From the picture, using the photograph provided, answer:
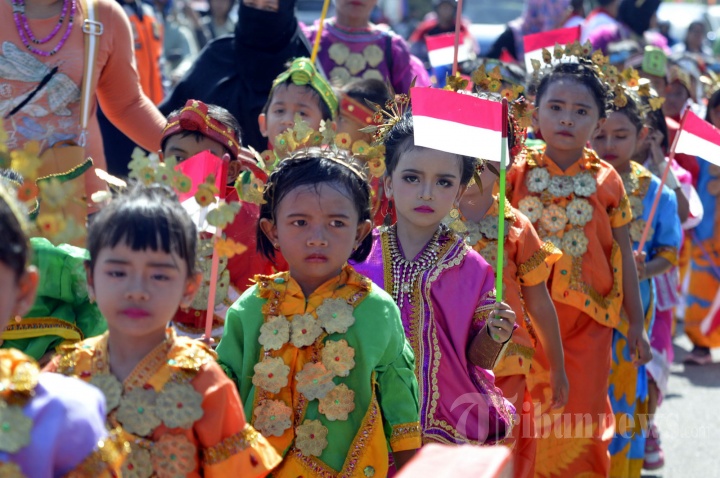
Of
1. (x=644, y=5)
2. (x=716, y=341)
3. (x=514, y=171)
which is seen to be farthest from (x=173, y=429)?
(x=644, y=5)

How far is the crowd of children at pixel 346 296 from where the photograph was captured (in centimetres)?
297

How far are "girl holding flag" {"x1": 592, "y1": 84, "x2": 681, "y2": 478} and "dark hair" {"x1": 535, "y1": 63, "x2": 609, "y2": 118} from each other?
1.45 feet

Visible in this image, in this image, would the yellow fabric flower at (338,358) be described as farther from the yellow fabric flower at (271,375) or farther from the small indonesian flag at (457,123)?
the small indonesian flag at (457,123)

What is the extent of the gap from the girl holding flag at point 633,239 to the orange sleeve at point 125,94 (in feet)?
7.82

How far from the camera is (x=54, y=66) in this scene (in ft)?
16.6

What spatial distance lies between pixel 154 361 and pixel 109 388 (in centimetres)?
13

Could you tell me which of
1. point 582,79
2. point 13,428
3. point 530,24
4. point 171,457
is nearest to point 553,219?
point 582,79

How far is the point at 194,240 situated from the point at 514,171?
297 cm

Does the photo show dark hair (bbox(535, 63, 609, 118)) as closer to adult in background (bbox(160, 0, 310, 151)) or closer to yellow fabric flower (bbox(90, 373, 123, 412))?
adult in background (bbox(160, 0, 310, 151))

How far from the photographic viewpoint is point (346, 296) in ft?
12.1

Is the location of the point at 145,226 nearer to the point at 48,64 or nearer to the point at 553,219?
the point at 48,64

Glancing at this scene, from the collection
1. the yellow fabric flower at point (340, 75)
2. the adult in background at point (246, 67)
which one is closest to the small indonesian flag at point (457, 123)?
the adult in background at point (246, 67)

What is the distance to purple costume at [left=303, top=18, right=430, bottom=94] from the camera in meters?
7.21

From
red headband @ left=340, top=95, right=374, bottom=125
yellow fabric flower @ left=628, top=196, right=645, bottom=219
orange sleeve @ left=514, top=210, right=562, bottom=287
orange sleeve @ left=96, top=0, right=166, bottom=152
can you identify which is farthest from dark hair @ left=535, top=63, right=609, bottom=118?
orange sleeve @ left=96, top=0, right=166, bottom=152
